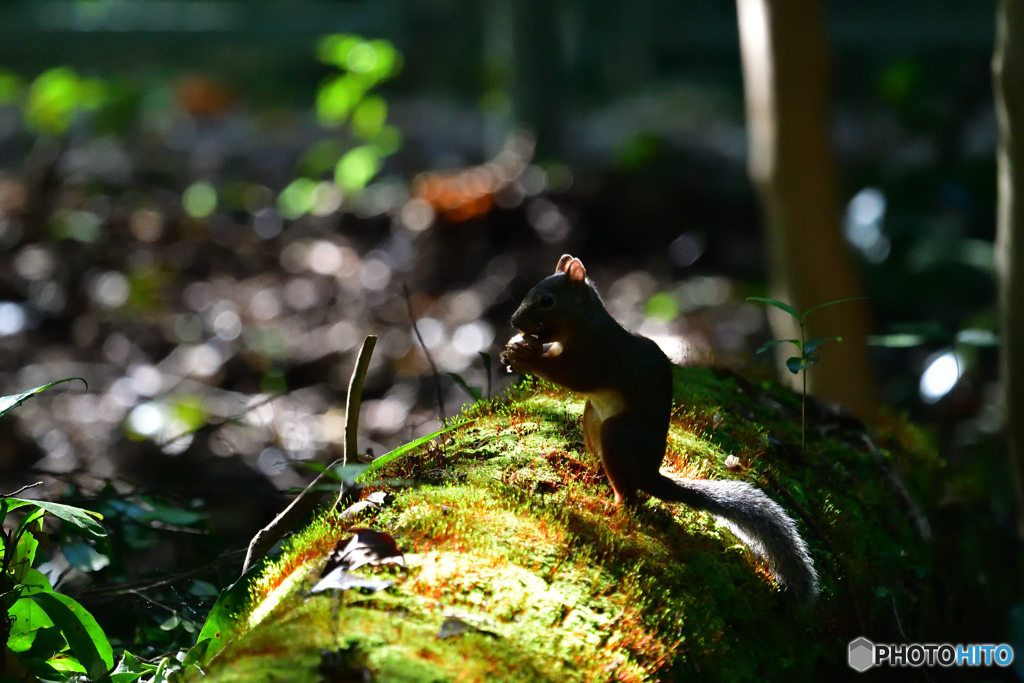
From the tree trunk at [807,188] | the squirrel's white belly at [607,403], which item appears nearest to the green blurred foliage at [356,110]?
the tree trunk at [807,188]

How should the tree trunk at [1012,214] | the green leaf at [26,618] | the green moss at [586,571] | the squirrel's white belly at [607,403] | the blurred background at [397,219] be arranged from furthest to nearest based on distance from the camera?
the blurred background at [397,219]
the tree trunk at [1012,214]
the squirrel's white belly at [607,403]
the green leaf at [26,618]
the green moss at [586,571]

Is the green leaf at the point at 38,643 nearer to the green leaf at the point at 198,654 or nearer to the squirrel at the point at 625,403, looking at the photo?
the green leaf at the point at 198,654

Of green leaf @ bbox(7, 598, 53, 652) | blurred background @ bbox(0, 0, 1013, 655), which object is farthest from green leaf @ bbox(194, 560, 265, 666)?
blurred background @ bbox(0, 0, 1013, 655)

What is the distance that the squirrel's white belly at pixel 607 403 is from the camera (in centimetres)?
226

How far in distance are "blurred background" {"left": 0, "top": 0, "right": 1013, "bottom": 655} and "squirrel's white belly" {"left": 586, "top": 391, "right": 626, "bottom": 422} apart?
1151mm

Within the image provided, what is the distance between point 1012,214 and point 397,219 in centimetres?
553

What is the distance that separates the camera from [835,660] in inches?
83.2

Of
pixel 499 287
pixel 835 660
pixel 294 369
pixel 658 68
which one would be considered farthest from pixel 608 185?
pixel 835 660

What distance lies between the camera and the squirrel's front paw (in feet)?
7.96

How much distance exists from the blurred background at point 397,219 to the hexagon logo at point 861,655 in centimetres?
139

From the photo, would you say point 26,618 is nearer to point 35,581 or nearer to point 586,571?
point 35,581

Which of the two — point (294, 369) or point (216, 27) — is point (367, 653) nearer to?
point (294, 369)

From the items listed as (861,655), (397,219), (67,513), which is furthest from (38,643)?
(397,219)

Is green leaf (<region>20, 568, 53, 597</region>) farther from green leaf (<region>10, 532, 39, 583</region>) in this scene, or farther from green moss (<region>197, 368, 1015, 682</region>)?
green moss (<region>197, 368, 1015, 682</region>)
